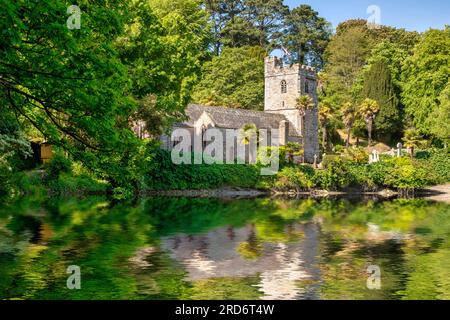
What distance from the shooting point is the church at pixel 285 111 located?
69.6 m

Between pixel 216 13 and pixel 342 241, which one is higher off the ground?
pixel 216 13

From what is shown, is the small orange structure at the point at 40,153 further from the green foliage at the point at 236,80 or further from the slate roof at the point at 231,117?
the green foliage at the point at 236,80

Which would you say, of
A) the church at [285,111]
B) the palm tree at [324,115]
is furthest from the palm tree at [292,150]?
the palm tree at [324,115]

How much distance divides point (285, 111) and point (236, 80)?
10760 millimetres

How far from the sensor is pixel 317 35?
333 ft

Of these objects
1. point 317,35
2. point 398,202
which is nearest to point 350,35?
point 317,35

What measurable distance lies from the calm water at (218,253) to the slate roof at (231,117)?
30.6 metres

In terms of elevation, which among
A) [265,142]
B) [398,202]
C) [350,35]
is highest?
[350,35]

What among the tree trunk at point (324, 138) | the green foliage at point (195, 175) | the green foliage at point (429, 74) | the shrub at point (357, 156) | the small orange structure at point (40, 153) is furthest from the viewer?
the tree trunk at point (324, 138)

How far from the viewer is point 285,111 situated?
7731cm

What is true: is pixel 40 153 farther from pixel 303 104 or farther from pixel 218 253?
pixel 218 253

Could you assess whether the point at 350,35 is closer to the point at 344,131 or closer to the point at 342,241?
the point at 344,131
